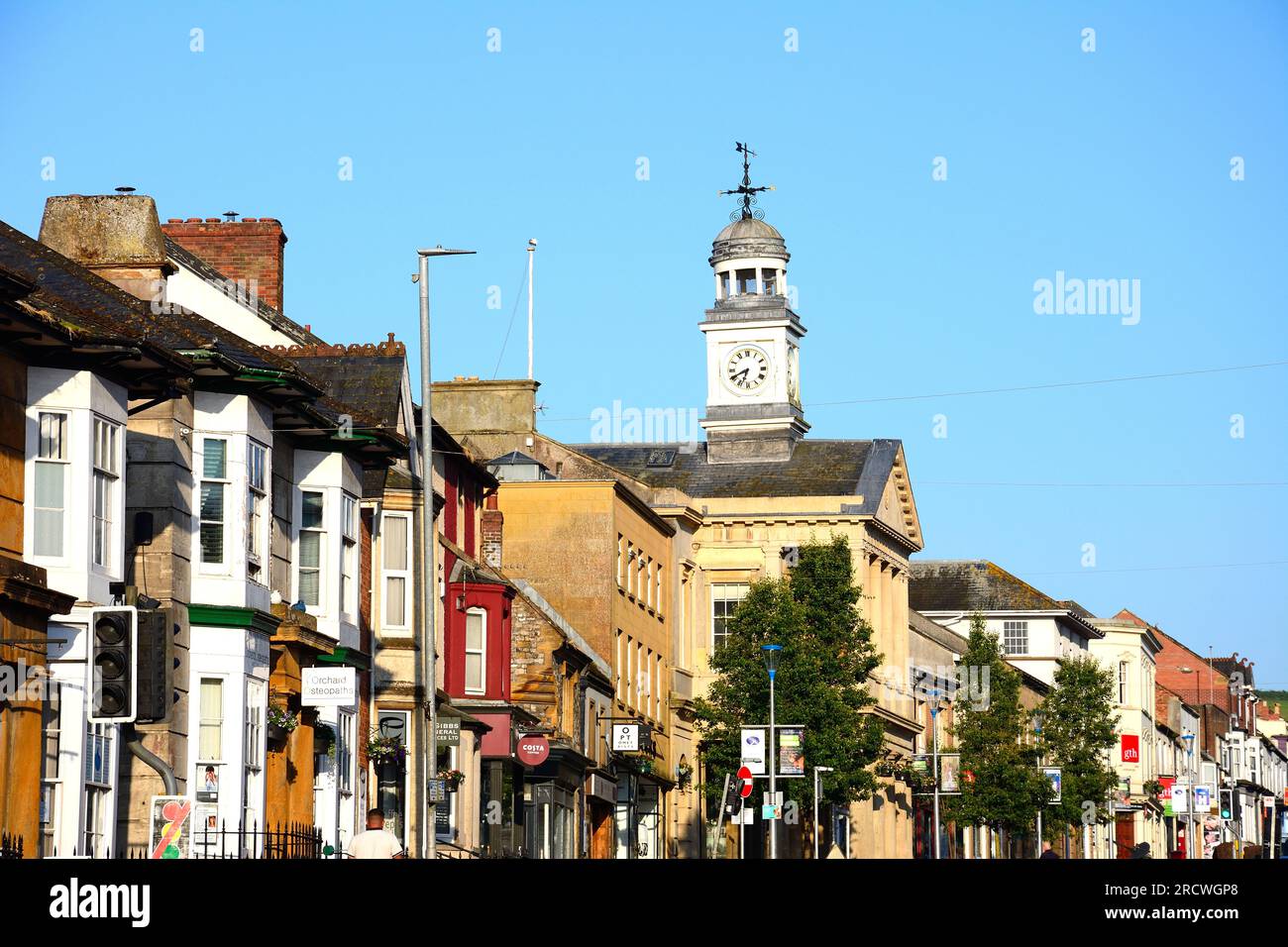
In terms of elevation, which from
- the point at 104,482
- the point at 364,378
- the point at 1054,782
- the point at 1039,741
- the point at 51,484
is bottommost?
the point at 1054,782

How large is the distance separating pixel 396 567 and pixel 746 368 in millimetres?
61172

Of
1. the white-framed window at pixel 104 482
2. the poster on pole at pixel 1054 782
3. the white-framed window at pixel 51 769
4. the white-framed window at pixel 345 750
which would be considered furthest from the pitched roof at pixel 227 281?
the poster on pole at pixel 1054 782

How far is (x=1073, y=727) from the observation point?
10100 centimetres

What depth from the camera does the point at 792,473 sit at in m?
99.8

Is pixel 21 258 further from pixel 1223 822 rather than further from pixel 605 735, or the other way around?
pixel 1223 822

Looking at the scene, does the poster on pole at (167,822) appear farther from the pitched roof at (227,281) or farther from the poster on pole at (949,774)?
the poster on pole at (949,774)

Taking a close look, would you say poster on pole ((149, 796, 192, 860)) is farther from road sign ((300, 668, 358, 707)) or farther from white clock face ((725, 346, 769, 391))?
white clock face ((725, 346, 769, 391))

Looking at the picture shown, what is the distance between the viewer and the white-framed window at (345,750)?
1506 inches

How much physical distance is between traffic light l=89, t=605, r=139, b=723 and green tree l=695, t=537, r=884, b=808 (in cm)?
4627

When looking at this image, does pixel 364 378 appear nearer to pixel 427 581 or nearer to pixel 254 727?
pixel 427 581

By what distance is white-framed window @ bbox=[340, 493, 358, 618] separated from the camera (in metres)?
38.5

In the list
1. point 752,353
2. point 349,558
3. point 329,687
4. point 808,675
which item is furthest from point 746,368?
point 329,687
